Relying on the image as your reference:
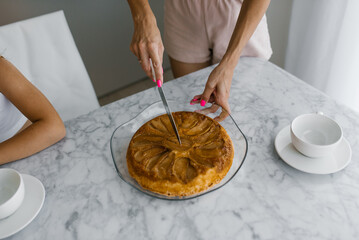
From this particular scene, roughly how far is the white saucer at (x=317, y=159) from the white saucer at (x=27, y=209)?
0.67 meters

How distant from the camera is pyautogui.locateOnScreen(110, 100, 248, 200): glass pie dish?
782 mm

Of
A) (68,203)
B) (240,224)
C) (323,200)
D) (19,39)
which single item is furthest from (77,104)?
(323,200)

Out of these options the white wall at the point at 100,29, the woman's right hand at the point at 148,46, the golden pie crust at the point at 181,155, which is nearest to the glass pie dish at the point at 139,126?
the golden pie crust at the point at 181,155

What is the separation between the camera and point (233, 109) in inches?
41.1

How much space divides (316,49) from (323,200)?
154cm

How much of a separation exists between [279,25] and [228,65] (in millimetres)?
1580

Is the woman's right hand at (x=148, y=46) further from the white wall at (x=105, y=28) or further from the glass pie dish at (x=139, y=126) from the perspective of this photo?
the white wall at (x=105, y=28)

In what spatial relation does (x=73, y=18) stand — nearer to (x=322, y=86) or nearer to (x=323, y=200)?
(x=322, y=86)

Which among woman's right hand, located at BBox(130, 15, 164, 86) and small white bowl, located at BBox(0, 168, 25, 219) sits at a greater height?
woman's right hand, located at BBox(130, 15, 164, 86)

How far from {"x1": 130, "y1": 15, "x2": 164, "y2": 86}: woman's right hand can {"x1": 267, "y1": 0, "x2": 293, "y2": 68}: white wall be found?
1535mm

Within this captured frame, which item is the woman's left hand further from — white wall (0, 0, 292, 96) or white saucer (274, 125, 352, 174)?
white wall (0, 0, 292, 96)

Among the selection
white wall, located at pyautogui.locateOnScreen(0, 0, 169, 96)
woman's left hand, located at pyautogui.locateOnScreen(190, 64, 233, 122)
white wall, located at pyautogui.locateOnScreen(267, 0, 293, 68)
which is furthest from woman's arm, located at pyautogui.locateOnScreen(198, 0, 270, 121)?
white wall, located at pyautogui.locateOnScreen(0, 0, 169, 96)

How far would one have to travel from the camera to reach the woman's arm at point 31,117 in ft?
3.07

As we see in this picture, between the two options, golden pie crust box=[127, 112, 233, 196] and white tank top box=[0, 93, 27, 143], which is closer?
golden pie crust box=[127, 112, 233, 196]
